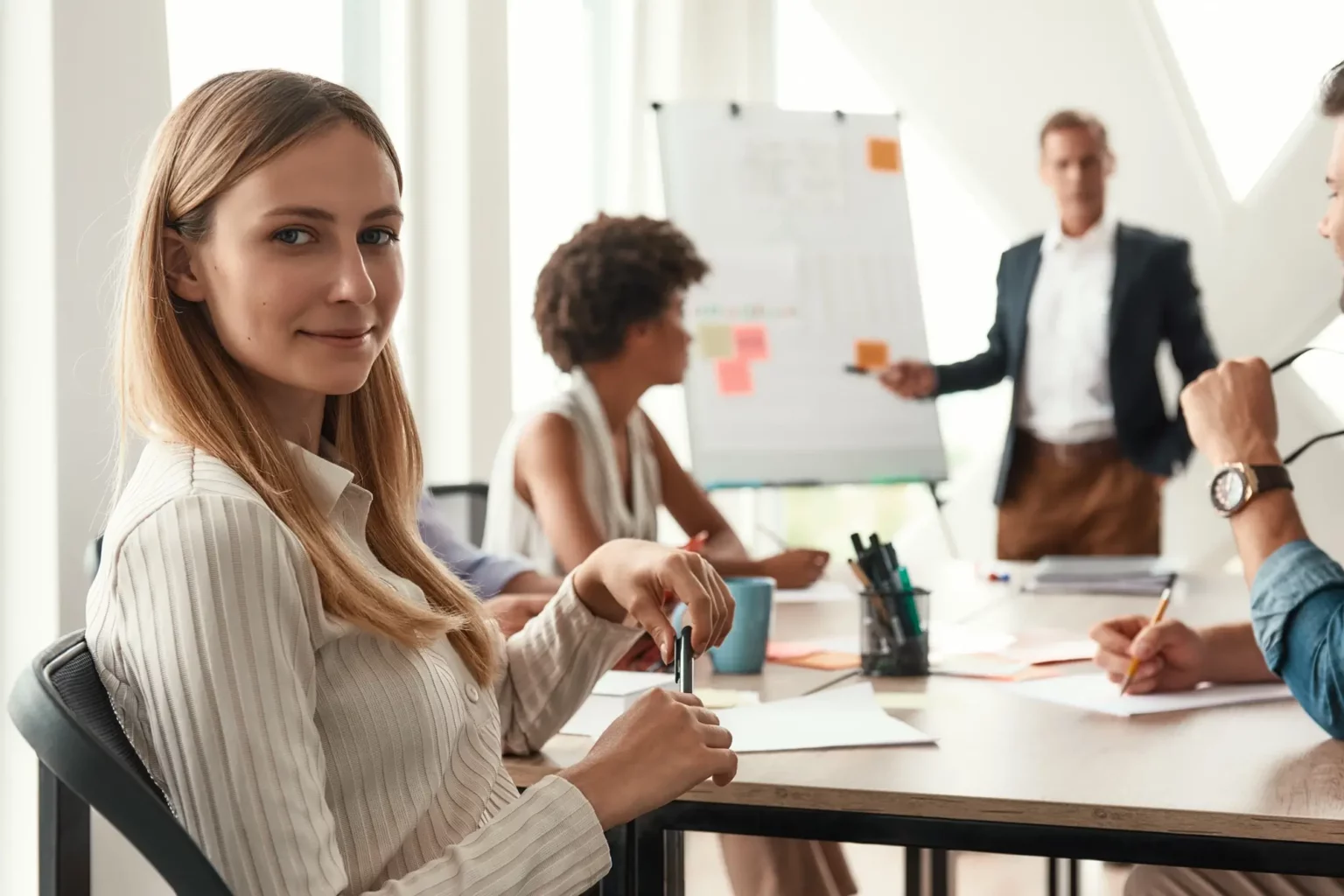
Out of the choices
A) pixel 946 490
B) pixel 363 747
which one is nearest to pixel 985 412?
pixel 946 490

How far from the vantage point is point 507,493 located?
2328 millimetres

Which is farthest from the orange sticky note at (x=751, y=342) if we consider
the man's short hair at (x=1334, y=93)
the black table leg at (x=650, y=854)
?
the black table leg at (x=650, y=854)

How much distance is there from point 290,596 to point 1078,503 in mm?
3099

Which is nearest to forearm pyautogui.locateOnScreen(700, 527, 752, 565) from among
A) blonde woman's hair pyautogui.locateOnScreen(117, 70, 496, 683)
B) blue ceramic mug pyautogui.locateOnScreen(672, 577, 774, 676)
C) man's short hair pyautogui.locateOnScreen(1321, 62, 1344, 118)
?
blue ceramic mug pyautogui.locateOnScreen(672, 577, 774, 676)

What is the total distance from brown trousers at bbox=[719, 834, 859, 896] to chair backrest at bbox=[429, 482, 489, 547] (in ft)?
2.83

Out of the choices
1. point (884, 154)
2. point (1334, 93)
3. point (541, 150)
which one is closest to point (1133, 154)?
point (884, 154)

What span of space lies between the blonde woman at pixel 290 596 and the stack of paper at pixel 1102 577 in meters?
1.59

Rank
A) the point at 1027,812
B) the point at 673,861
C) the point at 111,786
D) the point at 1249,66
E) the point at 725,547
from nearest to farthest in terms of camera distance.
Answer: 1. the point at 111,786
2. the point at 1027,812
3. the point at 673,861
4. the point at 725,547
5. the point at 1249,66

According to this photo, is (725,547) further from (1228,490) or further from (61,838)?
(61,838)

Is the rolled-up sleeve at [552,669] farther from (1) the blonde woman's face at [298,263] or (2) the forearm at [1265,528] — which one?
(2) the forearm at [1265,528]

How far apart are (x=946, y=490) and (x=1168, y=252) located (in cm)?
176

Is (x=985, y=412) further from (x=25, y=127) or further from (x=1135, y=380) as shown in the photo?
(x=25, y=127)

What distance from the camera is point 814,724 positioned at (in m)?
1.37

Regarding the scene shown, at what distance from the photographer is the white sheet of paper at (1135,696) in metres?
1.45
